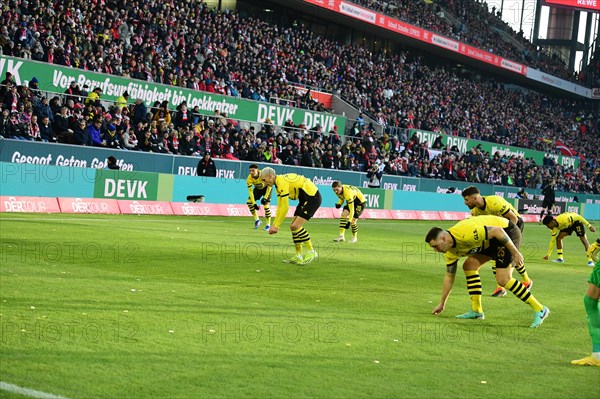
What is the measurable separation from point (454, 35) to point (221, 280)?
57.4m

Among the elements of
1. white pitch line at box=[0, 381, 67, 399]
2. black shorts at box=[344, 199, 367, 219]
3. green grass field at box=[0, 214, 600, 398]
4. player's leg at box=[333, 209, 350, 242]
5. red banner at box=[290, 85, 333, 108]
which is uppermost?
red banner at box=[290, 85, 333, 108]

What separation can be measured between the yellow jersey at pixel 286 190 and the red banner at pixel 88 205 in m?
10.6

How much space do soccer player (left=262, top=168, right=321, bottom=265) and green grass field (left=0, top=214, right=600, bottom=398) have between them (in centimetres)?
50

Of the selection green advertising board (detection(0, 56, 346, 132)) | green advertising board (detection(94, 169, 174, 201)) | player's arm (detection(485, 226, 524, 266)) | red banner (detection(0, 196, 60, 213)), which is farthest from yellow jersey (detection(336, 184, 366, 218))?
player's arm (detection(485, 226, 524, 266))

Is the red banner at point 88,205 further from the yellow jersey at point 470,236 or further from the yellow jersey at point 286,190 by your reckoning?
the yellow jersey at point 470,236

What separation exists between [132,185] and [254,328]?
63.5 feet

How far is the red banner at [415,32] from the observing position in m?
53.7

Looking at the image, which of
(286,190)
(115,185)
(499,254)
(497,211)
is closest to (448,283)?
(499,254)

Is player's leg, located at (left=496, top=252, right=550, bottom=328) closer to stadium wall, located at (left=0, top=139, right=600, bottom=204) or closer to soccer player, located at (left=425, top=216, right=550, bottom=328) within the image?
soccer player, located at (left=425, top=216, right=550, bottom=328)

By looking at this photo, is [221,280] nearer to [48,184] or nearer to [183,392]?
[183,392]

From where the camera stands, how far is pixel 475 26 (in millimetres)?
73562

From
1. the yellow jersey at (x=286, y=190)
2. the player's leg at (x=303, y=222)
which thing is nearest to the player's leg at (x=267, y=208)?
the player's leg at (x=303, y=222)

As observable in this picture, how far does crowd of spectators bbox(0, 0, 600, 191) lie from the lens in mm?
29812

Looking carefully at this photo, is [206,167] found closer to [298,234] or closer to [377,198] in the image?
[377,198]
